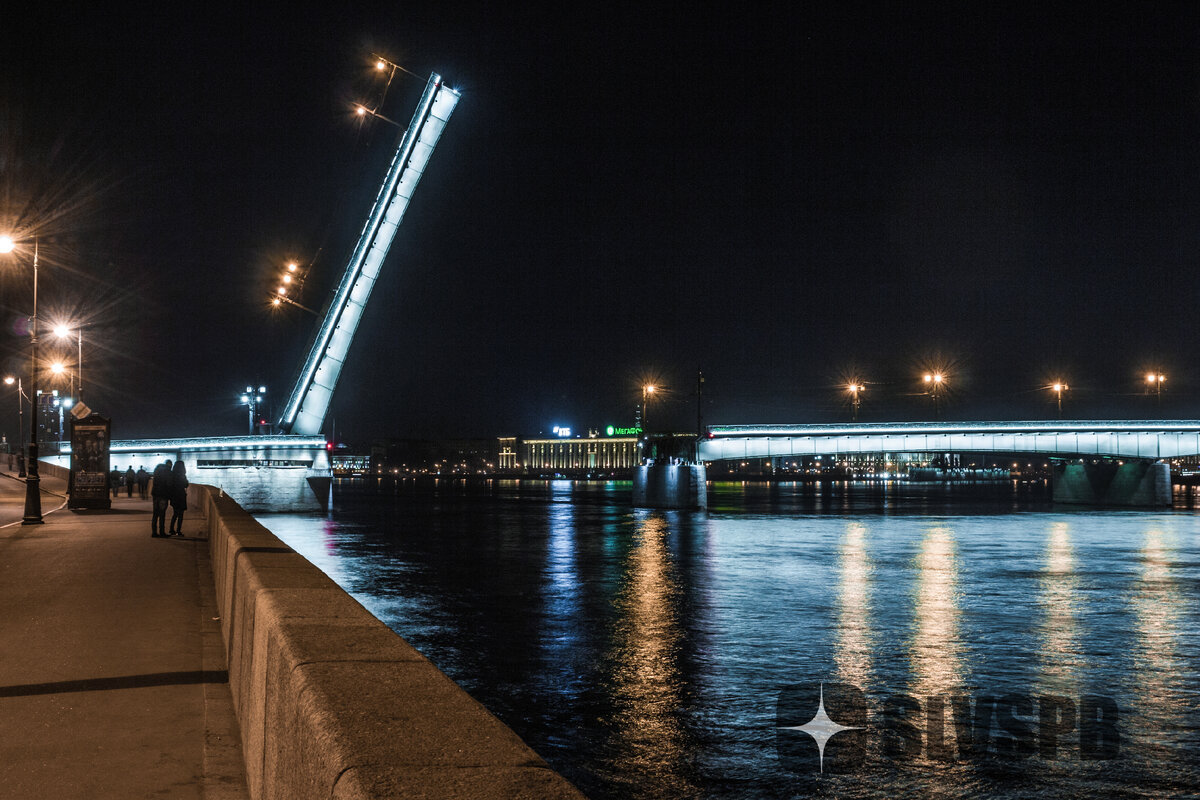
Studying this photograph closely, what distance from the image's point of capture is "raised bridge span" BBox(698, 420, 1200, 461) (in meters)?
79.4

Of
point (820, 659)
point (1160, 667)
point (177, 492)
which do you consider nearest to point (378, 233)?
point (177, 492)

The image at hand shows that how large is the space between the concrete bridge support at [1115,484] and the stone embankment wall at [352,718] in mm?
84567

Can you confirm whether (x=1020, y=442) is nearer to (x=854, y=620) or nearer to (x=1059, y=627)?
(x=1059, y=627)

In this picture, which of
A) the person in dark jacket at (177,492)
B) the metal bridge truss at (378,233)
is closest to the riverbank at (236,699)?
the person in dark jacket at (177,492)

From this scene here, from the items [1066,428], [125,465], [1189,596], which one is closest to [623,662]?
[1189,596]

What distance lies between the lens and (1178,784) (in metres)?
8.69

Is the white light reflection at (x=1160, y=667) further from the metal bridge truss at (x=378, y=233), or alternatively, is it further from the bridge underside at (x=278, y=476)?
the bridge underside at (x=278, y=476)

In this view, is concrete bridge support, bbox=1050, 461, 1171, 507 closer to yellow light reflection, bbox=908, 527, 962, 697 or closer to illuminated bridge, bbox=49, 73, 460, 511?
yellow light reflection, bbox=908, 527, 962, 697

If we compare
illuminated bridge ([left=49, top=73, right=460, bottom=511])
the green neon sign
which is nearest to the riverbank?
illuminated bridge ([left=49, top=73, right=460, bottom=511])

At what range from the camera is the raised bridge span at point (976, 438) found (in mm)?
79438

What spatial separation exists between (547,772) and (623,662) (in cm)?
1205

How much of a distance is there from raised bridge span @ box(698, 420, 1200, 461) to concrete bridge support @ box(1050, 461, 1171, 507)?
5.24 ft

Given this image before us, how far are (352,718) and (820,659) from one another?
11969 mm

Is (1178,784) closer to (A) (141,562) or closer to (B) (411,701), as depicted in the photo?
(B) (411,701)
